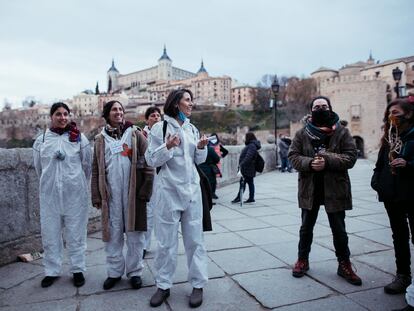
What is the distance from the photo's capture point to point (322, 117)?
3414 mm

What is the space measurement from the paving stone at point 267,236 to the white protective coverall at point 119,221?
1901mm

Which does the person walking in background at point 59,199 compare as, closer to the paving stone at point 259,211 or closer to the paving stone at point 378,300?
the paving stone at point 378,300

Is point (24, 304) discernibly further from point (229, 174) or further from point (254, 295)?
point (229, 174)

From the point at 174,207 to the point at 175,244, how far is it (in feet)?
1.16

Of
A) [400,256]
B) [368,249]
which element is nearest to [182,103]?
[400,256]

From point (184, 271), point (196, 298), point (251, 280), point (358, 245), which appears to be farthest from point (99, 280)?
point (358, 245)

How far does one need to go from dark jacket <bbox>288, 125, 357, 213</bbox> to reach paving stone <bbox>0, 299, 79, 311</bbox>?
240 centimetres

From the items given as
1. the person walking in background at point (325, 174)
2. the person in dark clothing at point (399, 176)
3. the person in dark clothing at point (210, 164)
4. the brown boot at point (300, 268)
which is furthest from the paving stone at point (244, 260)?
the person in dark clothing at point (210, 164)

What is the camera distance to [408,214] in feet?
10.0

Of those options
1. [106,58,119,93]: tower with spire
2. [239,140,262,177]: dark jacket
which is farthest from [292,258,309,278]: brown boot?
[106,58,119,93]: tower with spire

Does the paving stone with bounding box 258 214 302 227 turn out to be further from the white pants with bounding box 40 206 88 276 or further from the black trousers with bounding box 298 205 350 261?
the white pants with bounding box 40 206 88 276

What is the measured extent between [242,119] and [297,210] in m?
75.2

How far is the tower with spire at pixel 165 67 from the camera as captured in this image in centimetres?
12825

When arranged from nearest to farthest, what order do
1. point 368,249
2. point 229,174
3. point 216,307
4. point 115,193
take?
1. point 216,307
2. point 115,193
3. point 368,249
4. point 229,174
